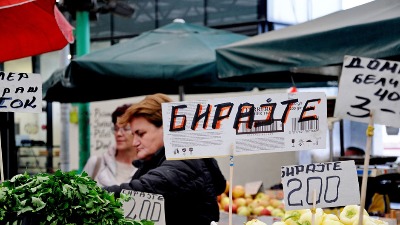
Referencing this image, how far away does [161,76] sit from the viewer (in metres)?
5.58

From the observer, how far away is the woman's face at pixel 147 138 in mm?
3725

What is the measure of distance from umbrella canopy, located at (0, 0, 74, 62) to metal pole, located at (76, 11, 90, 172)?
3.93 metres

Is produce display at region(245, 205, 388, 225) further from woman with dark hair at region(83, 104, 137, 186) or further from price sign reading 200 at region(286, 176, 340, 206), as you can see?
woman with dark hair at region(83, 104, 137, 186)

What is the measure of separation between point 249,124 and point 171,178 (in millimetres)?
911

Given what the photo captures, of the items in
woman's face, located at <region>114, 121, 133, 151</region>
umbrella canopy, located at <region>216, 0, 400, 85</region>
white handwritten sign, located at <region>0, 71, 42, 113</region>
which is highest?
umbrella canopy, located at <region>216, 0, 400, 85</region>

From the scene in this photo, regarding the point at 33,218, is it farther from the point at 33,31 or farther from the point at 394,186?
the point at 394,186

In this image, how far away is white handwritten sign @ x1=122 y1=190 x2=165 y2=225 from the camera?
9.82ft

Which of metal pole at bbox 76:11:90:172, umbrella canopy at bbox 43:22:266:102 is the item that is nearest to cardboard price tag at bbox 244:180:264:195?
umbrella canopy at bbox 43:22:266:102

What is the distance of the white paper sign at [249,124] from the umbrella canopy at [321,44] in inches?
54.2

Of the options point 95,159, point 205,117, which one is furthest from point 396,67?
point 95,159

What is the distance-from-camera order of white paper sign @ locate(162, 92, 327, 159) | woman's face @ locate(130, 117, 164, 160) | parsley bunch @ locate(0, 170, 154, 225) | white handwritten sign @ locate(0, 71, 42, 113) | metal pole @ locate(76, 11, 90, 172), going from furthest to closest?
metal pole @ locate(76, 11, 90, 172)
woman's face @ locate(130, 117, 164, 160)
white handwritten sign @ locate(0, 71, 42, 113)
white paper sign @ locate(162, 92, 327, 159)
parsley bunch @ locate(0, 170, 154, 225)

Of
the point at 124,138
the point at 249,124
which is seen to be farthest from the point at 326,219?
the point at 124,138

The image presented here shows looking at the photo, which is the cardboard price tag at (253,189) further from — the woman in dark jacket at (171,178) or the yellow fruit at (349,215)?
the yellow fruit at (349,215)

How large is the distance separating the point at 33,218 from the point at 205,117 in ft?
2.72
